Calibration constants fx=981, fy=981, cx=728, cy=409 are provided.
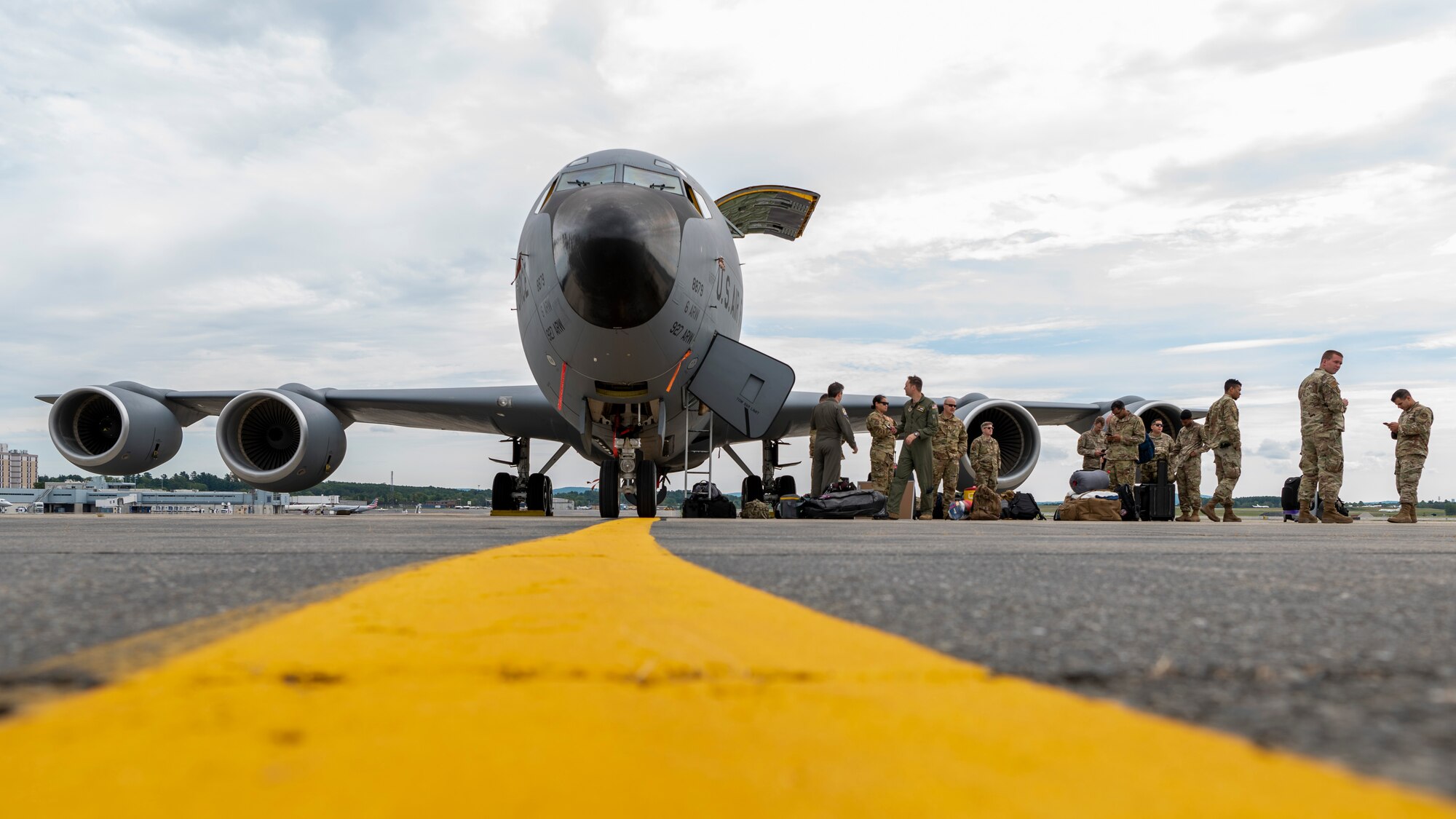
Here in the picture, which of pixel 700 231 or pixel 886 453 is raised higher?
pixel 700 231

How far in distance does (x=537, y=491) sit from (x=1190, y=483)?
8355 mm

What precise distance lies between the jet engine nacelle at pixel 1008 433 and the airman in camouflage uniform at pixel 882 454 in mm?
2111

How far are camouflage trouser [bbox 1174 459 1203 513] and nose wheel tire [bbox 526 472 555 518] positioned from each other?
8.09 meters

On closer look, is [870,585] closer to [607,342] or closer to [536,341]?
[607,342]

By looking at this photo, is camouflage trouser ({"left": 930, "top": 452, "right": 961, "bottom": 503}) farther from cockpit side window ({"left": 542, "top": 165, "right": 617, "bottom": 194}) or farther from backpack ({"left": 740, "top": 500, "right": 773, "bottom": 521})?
cockpit side window ({"left": 542, "top": 165, "right": 617, "bottom": 194})

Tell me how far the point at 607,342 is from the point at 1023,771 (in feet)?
24.2

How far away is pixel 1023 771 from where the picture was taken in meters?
0.76

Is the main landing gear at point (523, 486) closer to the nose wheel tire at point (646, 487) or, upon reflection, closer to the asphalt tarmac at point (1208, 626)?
the nose wheel tire at point (646, 487)

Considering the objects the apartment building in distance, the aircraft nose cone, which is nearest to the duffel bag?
the aircraft nose cone


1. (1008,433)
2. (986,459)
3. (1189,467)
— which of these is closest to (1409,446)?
(1189,467)

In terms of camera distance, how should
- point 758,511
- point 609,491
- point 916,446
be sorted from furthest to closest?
point 758,511 → point 916,446 → point 609,491

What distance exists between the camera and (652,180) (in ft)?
27.4

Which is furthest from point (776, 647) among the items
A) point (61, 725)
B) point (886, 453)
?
point (886, 453)

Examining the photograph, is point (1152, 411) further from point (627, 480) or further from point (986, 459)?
point (627, 480)
